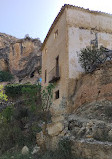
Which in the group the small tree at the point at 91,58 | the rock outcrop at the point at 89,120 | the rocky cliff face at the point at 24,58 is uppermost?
the rocky cliff face at the point at 24,58

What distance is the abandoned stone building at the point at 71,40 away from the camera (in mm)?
12406

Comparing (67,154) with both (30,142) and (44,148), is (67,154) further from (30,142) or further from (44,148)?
(30,142)

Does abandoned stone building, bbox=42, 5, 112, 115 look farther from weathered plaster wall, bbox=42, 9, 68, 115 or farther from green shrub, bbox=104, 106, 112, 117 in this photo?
green shrub, bbox=104, 106, 112, 117

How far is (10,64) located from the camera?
3262cm

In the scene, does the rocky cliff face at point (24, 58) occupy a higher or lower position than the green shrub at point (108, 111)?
higher

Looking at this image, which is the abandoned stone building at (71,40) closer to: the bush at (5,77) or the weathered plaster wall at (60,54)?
the weathered plaster wall at (60,54)

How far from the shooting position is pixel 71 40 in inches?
508

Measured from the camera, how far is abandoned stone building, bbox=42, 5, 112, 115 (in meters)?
12.4

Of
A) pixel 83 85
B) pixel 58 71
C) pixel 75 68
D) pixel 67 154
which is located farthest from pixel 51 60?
pixel 67 154

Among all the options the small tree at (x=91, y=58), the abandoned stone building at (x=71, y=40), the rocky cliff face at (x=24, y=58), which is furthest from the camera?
the rocky cliff face at (x=24, y=58)

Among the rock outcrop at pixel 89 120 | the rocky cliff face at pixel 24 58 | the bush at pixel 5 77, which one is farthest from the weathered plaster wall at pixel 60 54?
the bush at pixel 5 77

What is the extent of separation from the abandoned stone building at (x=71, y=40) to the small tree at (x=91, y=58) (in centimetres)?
52

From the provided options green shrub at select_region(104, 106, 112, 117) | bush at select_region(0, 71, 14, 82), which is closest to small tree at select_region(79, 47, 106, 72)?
green shrub at select_region(104, 106, 112, 117)

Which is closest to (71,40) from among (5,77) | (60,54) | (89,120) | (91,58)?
(60,54)
